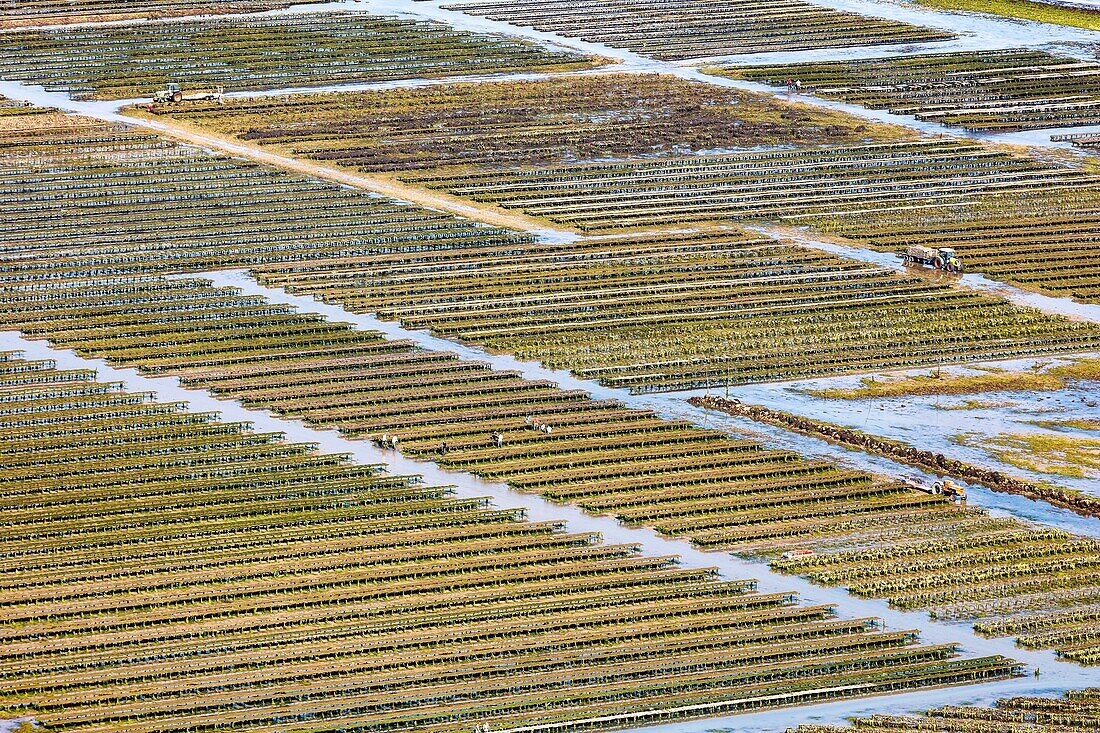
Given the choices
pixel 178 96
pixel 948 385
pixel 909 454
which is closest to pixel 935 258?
pixel 948 385

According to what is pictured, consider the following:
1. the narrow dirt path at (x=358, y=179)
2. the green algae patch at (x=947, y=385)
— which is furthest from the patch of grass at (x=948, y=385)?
the narrow dirt path at (x=358, y=179)

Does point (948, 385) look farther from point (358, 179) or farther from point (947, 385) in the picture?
point (358, 179)

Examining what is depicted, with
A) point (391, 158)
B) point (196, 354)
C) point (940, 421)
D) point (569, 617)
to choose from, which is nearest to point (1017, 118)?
point (391, 158)

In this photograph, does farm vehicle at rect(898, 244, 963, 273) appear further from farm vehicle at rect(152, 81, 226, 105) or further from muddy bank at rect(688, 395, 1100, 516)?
farm vehicle at rect(152, 81, 226, 105)

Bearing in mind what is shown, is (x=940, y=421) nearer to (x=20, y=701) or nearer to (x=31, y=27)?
(x=20, y=701)

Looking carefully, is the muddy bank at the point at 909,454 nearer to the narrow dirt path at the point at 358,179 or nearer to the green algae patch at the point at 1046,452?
the green algae patch at the point at 1046,452
